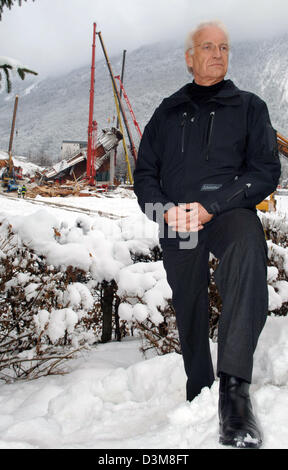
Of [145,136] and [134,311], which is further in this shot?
[134,311]

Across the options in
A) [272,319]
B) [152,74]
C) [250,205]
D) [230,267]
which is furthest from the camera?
[152,74]

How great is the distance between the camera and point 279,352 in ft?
6.85

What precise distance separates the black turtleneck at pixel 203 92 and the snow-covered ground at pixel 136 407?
1.47 meters

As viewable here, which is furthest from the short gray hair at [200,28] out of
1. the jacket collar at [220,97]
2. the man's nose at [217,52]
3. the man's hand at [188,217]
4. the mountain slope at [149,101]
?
the mountain slope at [149,101]

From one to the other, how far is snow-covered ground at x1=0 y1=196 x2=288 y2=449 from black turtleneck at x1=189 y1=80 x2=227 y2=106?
147 cm

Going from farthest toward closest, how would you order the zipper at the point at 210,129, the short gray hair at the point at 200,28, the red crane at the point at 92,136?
the red crane at the point at 92,136, the short gray hair at the point at 200,28, the zipper at the point at 210,129

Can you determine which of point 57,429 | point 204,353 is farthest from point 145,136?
point 57,429

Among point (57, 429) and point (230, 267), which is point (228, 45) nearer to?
point (230, 267)

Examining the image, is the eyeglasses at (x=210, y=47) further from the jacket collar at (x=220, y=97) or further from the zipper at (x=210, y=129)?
the zipper at (x=210, y=129)

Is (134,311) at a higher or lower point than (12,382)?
higher

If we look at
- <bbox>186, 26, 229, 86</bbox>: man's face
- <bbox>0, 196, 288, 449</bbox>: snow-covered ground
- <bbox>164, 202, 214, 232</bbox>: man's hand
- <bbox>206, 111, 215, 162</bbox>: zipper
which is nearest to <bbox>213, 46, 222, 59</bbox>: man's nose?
<bbox>186, 26, 229, 86</bbox>: man's face

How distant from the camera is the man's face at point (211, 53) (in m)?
1.89

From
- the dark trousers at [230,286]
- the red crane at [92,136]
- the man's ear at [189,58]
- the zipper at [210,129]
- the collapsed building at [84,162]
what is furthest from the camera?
the collapsed building at [84,162]

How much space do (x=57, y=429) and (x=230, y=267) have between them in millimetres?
1246
